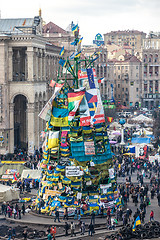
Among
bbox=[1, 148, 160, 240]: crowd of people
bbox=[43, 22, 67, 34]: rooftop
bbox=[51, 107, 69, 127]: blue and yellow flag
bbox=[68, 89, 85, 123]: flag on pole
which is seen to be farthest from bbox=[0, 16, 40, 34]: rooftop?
bbox=[43, 22, 67, 34]: rooftop

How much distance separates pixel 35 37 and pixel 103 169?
33361mm

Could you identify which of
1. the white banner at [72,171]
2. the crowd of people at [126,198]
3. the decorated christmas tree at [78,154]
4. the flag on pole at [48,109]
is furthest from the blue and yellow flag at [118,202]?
the flag on pole at [48,109]

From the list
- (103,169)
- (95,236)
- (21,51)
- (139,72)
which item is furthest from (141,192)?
(139,72)

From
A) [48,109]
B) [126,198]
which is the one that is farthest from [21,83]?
[48,109]

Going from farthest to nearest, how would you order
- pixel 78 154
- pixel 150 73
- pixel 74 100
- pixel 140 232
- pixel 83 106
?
pixel 150 73
pixel 83 106
pixel 74 100
pixel 78 154
pixel 140 232

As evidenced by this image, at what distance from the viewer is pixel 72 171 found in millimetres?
46625

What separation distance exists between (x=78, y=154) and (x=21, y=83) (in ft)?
103

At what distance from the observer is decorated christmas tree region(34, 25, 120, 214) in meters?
46.8

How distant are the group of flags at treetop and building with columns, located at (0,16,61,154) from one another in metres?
28.2

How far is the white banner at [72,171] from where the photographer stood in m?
46.6

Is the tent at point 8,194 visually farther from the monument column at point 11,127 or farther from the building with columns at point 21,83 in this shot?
the monument column at point 11,127

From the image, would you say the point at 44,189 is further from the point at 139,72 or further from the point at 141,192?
the point at 139,72

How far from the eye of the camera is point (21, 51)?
8112 cm

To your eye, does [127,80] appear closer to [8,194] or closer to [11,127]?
[11,127]
